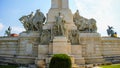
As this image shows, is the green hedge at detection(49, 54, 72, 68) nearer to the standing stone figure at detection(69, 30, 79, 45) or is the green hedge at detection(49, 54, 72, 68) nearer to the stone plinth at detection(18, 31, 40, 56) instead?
the standing stone figure at detection(69, 30, 79, 45)

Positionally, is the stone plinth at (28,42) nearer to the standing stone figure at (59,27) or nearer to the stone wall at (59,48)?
the stone wall at (59,48)

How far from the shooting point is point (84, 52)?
2528cm

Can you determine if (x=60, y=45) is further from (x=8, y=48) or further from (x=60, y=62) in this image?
(x=8, y=48)

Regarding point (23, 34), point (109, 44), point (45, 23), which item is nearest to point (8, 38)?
point (23, 34)

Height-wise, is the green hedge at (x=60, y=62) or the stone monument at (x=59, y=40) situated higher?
the stone monument at (x=59, y=40)

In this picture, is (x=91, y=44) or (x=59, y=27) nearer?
(x=59, y=27)

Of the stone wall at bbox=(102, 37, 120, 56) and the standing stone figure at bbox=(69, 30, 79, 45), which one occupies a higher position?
the standing stone figure at bbox=(69, 30, 79, 45)

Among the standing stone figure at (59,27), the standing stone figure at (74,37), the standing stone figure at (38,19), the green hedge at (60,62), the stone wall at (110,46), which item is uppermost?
the standing stone figure at (38,19)

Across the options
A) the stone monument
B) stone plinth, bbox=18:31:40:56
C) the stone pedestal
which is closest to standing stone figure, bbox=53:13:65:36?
the stone monument

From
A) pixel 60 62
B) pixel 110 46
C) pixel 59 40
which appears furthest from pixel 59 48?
pixel 110 46

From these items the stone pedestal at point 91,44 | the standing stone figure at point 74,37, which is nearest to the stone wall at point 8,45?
the standing stone figure at point 74,37

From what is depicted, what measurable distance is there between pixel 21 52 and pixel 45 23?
4.35m

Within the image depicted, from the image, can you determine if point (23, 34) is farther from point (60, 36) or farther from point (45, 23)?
point (60, 36)

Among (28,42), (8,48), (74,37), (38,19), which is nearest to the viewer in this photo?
(74,37)
